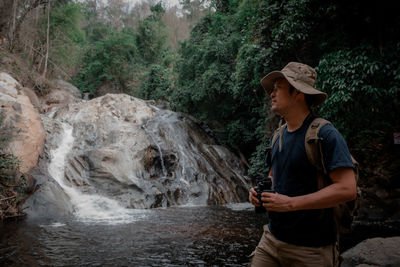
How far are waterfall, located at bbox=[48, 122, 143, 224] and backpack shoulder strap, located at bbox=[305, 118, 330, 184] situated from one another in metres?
6.16

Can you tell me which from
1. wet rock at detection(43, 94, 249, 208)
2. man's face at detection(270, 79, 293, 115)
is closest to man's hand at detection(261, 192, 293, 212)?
man's face at detection(270, 79, 293, 115)

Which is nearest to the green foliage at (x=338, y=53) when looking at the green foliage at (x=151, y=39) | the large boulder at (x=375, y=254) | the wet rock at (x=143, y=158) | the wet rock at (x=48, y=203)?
the wet rock at (x=143, y=158)

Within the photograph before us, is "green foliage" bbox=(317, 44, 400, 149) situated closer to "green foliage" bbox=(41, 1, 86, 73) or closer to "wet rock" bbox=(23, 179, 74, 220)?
"wet rock" bbox=(23, 179, 74, 220)

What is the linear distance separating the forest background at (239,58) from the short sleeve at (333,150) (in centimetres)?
496

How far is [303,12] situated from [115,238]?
7242 mm

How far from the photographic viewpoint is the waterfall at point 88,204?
7.34m

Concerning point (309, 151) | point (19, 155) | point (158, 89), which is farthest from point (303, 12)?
point (158, 89)

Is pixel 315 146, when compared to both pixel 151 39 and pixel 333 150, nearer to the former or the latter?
pixel 333 150

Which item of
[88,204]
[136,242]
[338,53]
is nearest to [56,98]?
[88,204]

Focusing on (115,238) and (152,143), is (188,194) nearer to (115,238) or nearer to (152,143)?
(152,143)

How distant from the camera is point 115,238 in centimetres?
545

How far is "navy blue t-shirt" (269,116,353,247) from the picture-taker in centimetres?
152

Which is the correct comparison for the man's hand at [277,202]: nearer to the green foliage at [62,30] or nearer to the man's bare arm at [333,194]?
the man's bare arm at [333,194]

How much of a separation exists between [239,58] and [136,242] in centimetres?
824
